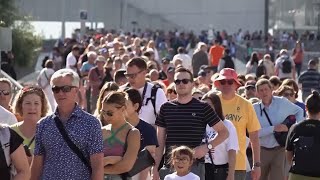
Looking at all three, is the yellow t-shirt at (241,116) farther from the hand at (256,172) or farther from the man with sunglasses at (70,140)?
the man with sunglasses at (70,140)

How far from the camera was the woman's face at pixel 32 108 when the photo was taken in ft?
30.8

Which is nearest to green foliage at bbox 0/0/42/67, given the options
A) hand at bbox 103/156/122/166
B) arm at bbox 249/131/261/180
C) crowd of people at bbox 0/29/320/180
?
crowd of people at bbox 0/29/320/180

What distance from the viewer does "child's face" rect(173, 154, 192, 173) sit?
376 inches

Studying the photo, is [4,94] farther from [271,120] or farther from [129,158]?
[271,120]

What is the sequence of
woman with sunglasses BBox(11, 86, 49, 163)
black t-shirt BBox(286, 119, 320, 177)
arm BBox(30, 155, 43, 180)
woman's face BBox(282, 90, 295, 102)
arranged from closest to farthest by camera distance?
arm BBox(30, 155, 43, 180) → woman with sunglasses BBox(11, 86, 49, 163) → black t-shirt BBox(286, 119, 320, 177) → woman's face BBox(282, 90, 295, 102)

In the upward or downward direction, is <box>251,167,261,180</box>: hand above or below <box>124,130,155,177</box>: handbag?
below

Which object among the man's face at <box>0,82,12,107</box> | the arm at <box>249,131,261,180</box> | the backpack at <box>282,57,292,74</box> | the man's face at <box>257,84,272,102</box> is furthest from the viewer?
the backpack at <box>282,57,292,74</box>

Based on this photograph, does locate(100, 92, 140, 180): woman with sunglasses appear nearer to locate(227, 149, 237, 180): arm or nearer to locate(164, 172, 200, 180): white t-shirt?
locate(164, 172, 200, 180): white t-shirt

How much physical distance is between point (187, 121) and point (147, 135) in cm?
64

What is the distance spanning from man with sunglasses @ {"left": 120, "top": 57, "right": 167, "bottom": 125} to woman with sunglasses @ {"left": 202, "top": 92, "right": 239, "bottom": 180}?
130cm

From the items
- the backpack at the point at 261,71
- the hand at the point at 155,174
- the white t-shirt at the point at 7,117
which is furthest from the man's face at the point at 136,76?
the backpack at the point at 261,71

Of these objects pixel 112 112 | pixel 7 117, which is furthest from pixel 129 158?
pixel 7 117

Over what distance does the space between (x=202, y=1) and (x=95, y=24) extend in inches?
364

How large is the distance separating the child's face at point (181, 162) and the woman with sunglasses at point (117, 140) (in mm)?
1109
